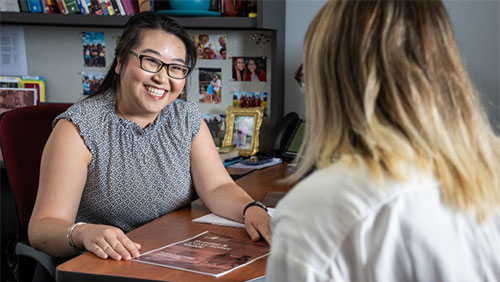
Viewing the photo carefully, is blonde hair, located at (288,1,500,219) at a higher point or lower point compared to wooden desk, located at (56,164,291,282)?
higher

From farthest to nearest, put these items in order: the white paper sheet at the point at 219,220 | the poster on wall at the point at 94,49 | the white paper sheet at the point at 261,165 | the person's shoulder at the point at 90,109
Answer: the poster on wall at the point at 94,49, the white paper sheet at the point at 261,165, the person's shoulder at the point at 90,109, the white paper sheet at the point at 219,220

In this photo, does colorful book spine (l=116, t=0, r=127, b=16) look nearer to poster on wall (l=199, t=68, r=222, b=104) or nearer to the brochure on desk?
poster on wall (l=199, t=68, r=222, b=104)

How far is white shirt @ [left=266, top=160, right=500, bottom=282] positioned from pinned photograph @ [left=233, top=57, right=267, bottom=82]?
215 centimetres

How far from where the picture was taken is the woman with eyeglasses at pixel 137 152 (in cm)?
163

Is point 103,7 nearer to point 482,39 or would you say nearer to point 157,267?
point 482,39

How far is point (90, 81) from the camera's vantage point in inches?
121

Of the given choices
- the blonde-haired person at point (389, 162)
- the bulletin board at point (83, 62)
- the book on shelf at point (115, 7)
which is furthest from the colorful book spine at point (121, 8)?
the blonde-haired person at point (389, 162)

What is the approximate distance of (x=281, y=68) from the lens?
2.83 m

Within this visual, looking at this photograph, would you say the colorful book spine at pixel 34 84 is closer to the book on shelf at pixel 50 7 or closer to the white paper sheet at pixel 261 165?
the book on shelf at pixel 50 7

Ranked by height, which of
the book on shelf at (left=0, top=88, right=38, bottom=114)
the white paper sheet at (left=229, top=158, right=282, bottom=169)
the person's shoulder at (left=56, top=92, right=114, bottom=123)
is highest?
the person's shoulder at (left=56, top=92, right=114, bottom=123)

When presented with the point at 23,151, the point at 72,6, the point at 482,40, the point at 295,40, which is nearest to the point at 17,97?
the point at 72,6

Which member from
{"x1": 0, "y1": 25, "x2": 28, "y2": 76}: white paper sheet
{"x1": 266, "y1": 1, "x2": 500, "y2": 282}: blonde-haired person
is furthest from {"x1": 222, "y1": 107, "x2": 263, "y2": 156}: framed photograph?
{"x1": 266, "y1": 1, "x2": 500, "y2": 282}: blonde-haired person

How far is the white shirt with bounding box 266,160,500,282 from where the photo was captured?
736 millimetres

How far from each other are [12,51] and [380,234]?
9.06 feet
